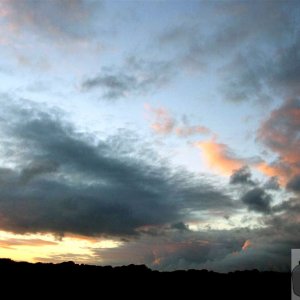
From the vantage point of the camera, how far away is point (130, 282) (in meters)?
107

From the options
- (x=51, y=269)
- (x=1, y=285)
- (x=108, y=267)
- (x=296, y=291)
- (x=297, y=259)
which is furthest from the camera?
(x=108, y=267)

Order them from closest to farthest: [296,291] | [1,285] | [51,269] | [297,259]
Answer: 1. [296,291]
2. [297,259]
3. [1,285]
4. [51,269]

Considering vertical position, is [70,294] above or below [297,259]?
below

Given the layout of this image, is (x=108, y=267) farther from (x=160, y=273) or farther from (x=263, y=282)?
(x=263, y=282)

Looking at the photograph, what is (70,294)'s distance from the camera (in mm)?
96312

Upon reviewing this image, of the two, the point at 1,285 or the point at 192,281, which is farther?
the point at 192,281

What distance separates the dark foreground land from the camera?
321 feet

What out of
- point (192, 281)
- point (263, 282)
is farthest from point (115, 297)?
point (263, 282)

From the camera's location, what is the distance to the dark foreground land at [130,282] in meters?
97.9

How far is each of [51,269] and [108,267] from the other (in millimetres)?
16685

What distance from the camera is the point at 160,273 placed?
11456cm

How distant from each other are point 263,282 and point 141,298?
34.2 m

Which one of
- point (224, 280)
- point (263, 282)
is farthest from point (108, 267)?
point (263, 282)

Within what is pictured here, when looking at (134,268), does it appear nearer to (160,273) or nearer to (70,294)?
(160,273)
